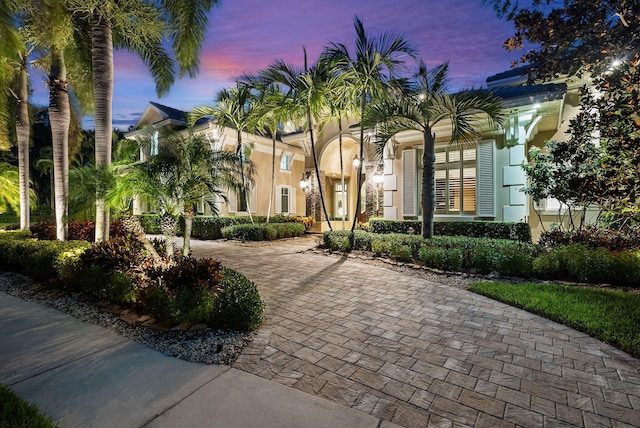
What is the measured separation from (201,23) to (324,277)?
7417 millimetres

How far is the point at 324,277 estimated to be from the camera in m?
6.88

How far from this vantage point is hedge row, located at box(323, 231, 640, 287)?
6004 millimetres

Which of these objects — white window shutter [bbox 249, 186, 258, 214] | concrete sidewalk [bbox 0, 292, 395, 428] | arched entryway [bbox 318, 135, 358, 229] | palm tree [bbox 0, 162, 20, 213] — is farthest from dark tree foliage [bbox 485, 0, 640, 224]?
palm tree [bbox 0, 162, 20, 213]

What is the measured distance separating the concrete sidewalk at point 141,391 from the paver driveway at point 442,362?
24cm

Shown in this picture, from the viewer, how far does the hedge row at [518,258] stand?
6004mm

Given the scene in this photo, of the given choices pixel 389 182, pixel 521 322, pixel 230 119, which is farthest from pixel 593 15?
pixel 230 119

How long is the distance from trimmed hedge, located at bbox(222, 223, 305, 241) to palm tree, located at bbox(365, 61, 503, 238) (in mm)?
6178

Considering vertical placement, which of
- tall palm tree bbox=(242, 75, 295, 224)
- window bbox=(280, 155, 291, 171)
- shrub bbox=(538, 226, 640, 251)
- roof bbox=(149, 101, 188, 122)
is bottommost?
shrub bbox=(538, 226, 640, 251)

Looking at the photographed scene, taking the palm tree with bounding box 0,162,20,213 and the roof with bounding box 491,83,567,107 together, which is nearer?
the roof with bounding box 491,83,567,107

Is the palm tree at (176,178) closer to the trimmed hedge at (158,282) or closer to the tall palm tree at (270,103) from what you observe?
the trimmed hedge at (158,282)

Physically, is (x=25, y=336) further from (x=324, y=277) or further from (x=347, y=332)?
(x=324, y=277)

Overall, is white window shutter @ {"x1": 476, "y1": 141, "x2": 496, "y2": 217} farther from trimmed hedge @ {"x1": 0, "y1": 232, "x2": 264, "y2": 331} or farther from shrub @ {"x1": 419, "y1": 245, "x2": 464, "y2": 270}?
trimmed hedge @ {"x1": 0, "y1": 232, "x2": 264, "y2": 331}

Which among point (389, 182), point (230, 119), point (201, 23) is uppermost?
point (201, 23)

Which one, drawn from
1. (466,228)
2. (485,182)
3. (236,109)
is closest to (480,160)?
(485,182)
